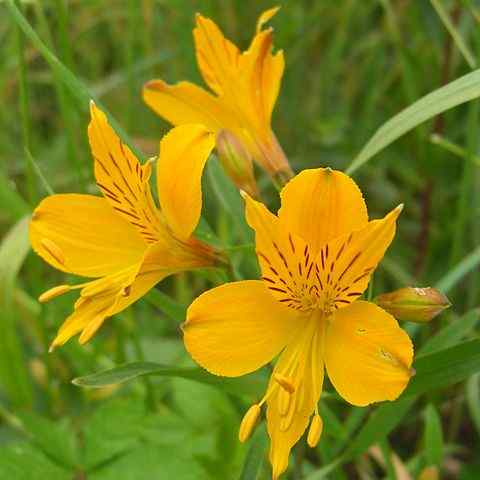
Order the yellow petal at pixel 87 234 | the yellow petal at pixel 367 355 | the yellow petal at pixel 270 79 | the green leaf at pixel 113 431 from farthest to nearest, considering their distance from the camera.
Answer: the green leaf at pixel 113 431 → the yellow petal at pixel 270 79 → the yellow petal at pixel 87 234 → the yellow petal at pixel 367 355

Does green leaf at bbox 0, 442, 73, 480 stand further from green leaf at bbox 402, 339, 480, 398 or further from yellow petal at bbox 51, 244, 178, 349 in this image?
green leaf at bbox 402, 339, 480, 398

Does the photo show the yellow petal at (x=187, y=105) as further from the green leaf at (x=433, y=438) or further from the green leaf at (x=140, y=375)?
the green leaf at (x=433, y=438)

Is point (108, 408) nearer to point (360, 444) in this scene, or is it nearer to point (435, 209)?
point (360, 444)

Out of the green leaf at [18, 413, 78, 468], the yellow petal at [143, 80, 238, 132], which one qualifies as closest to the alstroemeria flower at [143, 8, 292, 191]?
the yellow petal at [143, 80, 238, 132]

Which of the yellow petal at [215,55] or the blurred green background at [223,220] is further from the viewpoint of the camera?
the blurred green background at [223,220]

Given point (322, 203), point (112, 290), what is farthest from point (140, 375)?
point (322, 203)

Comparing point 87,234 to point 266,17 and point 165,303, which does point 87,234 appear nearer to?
point 165,303

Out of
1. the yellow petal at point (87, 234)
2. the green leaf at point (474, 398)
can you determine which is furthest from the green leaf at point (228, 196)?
the green leaf at point (474, 398)
